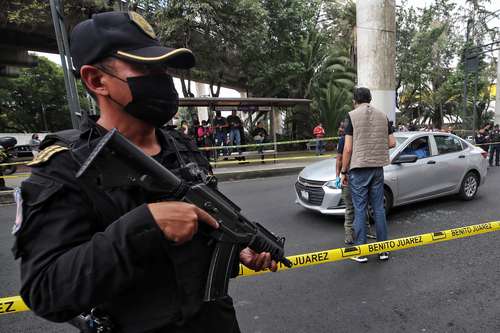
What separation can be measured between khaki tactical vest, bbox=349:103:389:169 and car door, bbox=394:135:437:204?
72.1 inches

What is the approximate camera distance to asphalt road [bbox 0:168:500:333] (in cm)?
268

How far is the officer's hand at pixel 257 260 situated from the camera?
4.54 feet

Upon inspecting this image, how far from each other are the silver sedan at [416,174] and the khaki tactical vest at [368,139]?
140cm

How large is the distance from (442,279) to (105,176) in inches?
140

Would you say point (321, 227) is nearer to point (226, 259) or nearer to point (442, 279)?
point (442, 279)

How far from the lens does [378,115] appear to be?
360 cm

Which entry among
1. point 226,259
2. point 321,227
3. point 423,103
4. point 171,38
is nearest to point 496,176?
point 321,227

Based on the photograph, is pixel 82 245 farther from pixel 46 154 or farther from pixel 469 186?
pixel 469 186

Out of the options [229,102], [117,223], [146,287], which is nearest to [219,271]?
[146,287]

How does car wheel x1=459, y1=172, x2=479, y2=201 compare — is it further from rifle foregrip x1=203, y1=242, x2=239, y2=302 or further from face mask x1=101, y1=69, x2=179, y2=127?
face mask x1=101, y1=69, x2=179, y2=127

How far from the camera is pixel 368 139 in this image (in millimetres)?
3564

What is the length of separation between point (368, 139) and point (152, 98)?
2.94 metres

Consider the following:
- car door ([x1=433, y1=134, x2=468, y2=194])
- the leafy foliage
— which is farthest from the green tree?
car door ([x1=433, y1=134, x2=468, y2=194])

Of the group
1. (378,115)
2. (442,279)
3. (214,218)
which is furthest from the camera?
(378,115)
